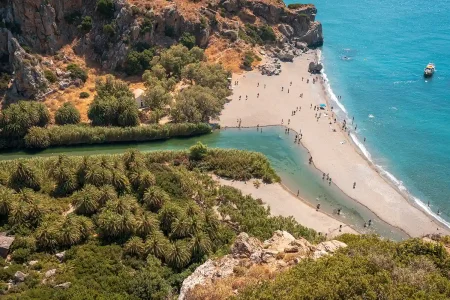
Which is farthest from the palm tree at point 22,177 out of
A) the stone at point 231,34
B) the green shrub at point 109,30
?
the stone at point 231,34

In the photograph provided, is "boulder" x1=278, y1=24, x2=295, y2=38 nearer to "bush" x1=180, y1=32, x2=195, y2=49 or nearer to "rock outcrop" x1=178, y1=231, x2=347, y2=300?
"bush" x1=180, y1=32, x2=195, y2=49

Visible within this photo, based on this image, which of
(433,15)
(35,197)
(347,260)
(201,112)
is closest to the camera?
(347,260)

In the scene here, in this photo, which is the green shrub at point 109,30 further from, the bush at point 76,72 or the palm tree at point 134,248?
the palm tree at point 134,248

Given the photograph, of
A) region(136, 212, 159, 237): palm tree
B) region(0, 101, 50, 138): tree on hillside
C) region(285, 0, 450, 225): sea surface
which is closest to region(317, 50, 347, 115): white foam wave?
region(285, 0, 450, 225): sea surface

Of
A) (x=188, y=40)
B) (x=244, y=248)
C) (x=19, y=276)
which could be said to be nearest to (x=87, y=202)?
(x=19, y=276)

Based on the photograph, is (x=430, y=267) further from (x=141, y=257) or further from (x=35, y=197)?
(x=35, y=197)

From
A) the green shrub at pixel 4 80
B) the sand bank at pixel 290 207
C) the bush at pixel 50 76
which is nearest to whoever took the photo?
the sand bank at pixel 290 207

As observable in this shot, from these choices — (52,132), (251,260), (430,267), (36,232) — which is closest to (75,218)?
(36,232)
